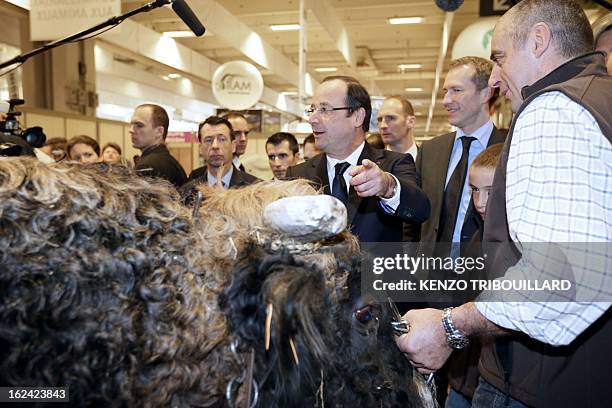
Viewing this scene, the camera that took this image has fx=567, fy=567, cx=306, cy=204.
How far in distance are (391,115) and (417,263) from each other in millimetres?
3273

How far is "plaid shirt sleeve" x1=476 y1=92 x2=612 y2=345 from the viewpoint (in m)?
1.14

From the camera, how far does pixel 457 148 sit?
3.05 metres

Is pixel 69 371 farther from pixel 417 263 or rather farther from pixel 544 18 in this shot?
pixel 544 18

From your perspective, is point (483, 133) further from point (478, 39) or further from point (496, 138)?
point (478, 39)

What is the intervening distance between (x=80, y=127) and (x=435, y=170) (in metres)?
6.29

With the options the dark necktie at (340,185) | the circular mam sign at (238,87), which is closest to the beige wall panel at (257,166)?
the circular mam sign at (238,87)

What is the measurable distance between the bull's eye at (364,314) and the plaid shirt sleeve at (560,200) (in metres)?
0.40

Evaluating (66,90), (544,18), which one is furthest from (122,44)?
(544,18)

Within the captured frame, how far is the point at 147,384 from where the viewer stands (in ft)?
2.62

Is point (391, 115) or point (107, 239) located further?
point (391, 115)

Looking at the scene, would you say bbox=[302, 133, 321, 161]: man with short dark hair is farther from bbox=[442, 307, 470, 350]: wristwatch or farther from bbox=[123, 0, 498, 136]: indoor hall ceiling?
bbox=[442, 307, 470, 350]: wristwatch

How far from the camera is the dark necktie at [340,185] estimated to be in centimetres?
253

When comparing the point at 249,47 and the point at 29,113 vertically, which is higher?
the point at 249,47

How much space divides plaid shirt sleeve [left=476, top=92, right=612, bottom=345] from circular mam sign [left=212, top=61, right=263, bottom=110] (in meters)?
7.56
